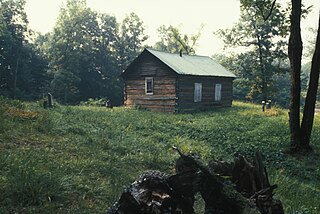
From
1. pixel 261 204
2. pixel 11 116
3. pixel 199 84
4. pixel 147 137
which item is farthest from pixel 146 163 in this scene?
pixel 199 84

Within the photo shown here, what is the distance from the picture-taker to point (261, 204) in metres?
3.65

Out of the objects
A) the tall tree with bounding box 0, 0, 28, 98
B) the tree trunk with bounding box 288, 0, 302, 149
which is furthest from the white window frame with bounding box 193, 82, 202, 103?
the tall tree with bounding box 0, 0, 28, 98

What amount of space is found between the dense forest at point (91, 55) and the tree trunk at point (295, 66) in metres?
20.5

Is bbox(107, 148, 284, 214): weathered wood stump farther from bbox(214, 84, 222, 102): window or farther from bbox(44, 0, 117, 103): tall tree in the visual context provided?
bbox(44, 0, 117, 103): tall tree

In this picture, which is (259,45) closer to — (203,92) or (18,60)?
(203,92)

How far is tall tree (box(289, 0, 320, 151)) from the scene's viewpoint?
11836 millimetres

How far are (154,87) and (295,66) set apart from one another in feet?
55.0

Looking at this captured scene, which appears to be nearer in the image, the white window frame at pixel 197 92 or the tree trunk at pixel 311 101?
the tree trunk at pixel 311 101

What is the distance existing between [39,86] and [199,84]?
79.9 feet

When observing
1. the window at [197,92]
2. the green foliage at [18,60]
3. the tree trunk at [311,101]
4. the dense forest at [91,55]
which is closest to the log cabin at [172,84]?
the window at [197,92]

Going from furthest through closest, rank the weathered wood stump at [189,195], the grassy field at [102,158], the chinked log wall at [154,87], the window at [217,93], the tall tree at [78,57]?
the tall tree at [78,57]
the window at [217,93]
the chinked log wall at [154,87]
the grassy field at [102,158]
the weathered wood stump at [189,195]

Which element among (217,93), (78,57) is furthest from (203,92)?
(78,57)

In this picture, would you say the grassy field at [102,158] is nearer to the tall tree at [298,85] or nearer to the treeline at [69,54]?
the tall tree at [298,85]

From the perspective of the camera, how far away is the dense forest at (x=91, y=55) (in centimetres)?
3609
